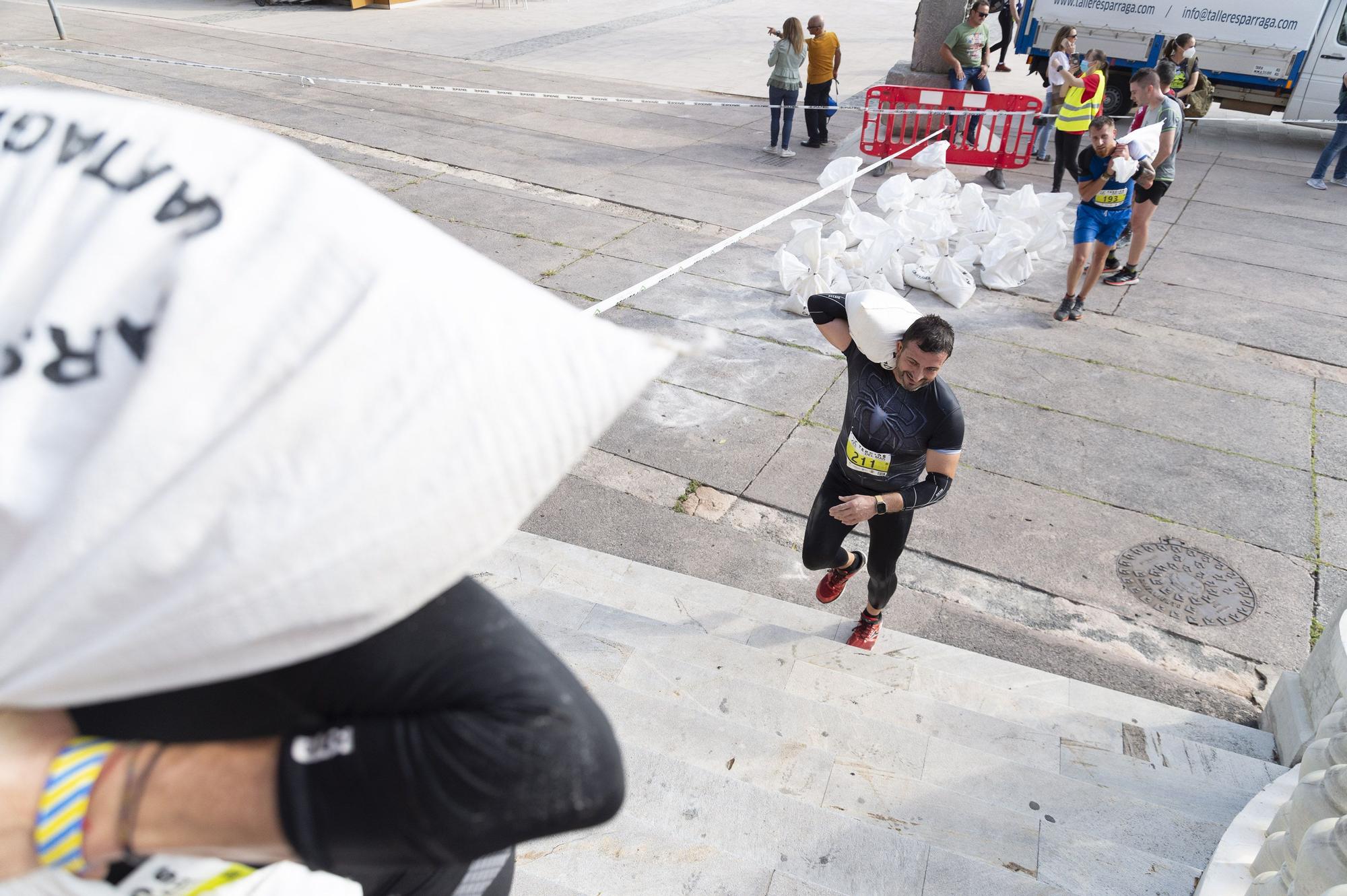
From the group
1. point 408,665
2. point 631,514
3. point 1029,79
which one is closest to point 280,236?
point 408,665

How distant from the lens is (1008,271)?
841cm

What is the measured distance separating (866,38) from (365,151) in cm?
1463

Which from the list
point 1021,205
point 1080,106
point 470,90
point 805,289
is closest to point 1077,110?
point 1080,106

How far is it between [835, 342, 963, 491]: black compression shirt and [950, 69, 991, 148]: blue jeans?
28.9 feet

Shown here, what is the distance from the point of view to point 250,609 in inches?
29.2

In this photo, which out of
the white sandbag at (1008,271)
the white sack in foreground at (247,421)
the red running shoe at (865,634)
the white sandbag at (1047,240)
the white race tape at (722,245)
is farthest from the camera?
the white sandbag at (1047,240)

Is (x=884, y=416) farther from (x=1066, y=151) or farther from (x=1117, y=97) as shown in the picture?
(x=1117, y=97)

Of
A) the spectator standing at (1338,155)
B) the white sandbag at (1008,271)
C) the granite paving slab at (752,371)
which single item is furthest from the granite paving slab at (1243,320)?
the spectator standing at (1338,155)

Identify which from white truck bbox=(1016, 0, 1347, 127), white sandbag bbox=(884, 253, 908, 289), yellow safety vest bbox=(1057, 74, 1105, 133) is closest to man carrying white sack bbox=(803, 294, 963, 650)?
white sandbag bbox=(884, 253, 908, 289)

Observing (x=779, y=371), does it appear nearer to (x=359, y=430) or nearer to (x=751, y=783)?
(x=751, y=783)

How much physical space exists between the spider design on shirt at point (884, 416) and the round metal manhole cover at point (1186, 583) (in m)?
2.03

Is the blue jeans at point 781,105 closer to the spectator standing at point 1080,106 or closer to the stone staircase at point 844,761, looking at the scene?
the spectator standing at point 1080,106

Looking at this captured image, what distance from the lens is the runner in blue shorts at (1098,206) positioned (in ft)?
23.2

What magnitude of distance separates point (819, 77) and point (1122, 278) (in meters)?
5.47
